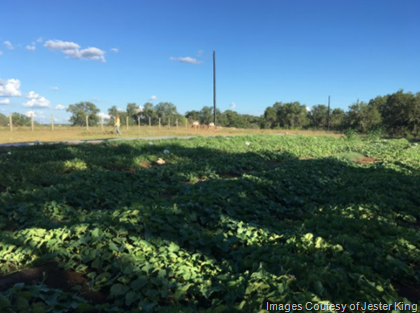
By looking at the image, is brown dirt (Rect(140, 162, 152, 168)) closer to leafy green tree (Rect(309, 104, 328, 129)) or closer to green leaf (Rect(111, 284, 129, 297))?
green leaf (Rect(111, 284, 129, 297))

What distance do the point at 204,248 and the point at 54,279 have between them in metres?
1.55

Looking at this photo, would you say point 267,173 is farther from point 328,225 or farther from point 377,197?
point 328,225

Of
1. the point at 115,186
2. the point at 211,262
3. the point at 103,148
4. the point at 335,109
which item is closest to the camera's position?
the point at 211,262

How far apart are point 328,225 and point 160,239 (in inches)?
99.3

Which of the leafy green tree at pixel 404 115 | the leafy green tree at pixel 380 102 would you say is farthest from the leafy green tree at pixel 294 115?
the leafy green tree at pixel 404 115

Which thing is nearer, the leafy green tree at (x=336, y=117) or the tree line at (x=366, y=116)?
the tree line at (x=366, y=116)

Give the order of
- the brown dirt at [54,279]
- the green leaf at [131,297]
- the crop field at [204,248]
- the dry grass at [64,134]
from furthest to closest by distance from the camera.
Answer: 1. the dry grass at [64,134]
2. the brown dirt at [54,279]
3. the crop field at [204,248]
4. the green leaf at [131,297]

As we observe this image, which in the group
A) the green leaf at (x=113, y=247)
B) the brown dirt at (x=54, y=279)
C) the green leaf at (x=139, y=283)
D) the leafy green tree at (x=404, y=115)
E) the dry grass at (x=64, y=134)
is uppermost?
the leafy green tree at (x=404, y=115)

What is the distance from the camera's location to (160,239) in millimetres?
3400

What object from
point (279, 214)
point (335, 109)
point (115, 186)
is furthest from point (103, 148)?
point (335, 109)

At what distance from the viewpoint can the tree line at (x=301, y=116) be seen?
4222 cm

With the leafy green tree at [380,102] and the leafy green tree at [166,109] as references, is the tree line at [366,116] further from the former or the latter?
the leafy green tree at [166,109]

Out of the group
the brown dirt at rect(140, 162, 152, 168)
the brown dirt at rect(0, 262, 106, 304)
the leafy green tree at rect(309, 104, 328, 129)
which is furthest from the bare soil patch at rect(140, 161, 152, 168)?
the leafy green tree at rect(309, 104, 328, 129)

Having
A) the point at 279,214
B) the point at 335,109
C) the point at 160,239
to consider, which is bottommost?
the point at 279,214
